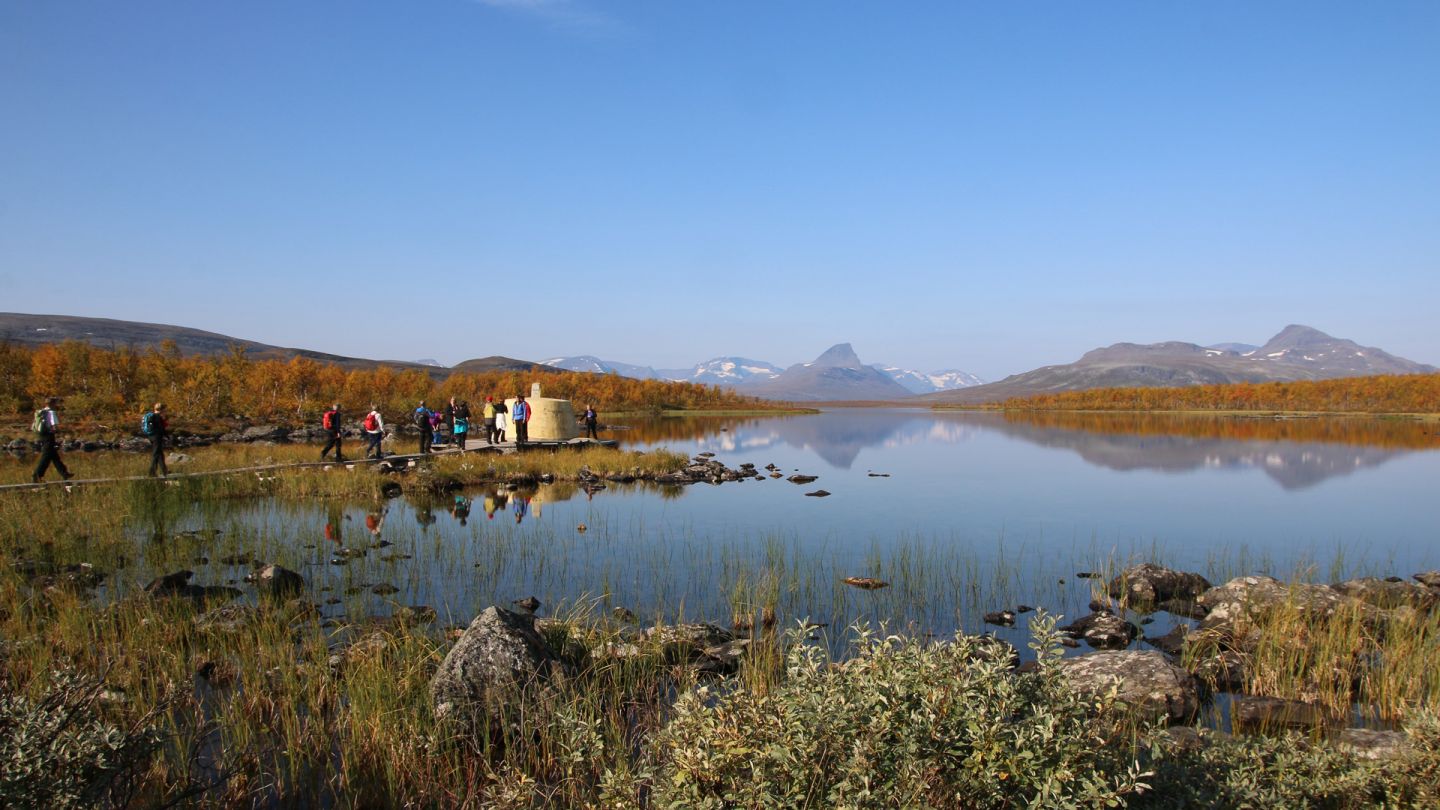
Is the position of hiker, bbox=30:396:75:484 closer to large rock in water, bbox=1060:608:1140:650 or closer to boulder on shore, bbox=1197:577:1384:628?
large rock in water, bbox=1060:608:1140:650

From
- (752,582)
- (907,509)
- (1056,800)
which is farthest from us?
(907,509)

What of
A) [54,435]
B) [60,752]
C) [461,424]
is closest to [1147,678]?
[60,752]

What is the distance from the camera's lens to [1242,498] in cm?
2911

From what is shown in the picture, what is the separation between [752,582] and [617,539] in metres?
5.79

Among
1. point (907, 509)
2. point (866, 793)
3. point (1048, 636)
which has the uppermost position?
point (1048, 636)

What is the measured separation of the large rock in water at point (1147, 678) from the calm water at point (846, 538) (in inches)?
95.9

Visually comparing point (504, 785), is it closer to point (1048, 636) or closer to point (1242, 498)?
point (1048, 636)

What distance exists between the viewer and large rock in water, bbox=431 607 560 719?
7.67m

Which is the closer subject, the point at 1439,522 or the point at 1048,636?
the point at 1048,636

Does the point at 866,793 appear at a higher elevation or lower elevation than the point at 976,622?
higher

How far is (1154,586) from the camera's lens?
14281 millimetres

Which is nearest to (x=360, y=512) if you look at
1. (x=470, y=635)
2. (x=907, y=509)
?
(x=470, y=635)

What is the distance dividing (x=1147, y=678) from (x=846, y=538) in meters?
11.5

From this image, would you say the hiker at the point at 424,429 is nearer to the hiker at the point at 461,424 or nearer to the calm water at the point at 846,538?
the hiker at the point at 461,424
